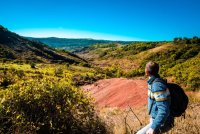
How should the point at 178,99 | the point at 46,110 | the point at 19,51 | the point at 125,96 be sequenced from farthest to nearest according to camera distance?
the point at 19,51
the point at 125,96
the point at 46,110
the point at 178,99

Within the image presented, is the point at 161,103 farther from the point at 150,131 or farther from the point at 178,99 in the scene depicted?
the point at 150,131

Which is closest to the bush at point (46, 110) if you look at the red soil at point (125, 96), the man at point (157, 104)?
the man at point (157, 104)

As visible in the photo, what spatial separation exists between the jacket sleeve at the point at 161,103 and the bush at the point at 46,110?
3.33 meters

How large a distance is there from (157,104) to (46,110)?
3.77 m

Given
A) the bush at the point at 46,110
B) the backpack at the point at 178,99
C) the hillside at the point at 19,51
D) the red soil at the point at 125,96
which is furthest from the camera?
the hillside at the point at 19,51

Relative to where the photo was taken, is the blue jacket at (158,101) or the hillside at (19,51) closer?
the blue jacket at (158,101)

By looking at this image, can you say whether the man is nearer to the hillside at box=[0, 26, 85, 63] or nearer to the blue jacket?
the blue jacket

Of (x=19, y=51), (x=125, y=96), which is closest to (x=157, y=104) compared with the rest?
(x=125, y=96)

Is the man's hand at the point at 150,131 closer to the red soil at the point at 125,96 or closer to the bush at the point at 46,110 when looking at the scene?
the bush at the point at 46,110

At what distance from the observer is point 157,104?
5.45 meters

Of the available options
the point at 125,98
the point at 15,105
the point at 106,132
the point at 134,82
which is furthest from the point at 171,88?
the point at 134,82

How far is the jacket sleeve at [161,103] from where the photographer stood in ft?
17.5

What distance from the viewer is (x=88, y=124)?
870 cm

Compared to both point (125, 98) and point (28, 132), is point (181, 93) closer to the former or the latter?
point (28, 132)
